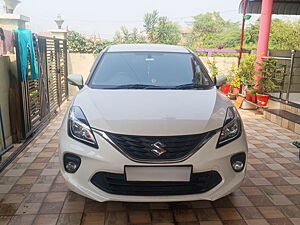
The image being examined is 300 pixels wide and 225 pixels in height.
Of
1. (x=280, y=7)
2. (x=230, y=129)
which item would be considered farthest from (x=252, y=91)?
(x=230, y=129)

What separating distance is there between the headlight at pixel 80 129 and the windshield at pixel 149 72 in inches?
23.0

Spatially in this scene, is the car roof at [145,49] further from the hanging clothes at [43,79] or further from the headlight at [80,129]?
the hanging clothes at [43,79]

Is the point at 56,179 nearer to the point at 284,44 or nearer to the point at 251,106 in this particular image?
the point at 251,106

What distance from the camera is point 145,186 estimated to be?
2.08 metres

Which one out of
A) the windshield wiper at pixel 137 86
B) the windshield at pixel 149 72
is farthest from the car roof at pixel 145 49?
the windshield wiper at pixel 137 86

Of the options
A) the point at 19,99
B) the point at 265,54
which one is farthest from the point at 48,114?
the point at 265,54

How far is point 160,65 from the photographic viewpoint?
317cm

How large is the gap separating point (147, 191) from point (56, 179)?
129 centimetres

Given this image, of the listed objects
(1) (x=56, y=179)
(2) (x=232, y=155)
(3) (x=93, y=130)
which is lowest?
(1) (x=56, y=179)

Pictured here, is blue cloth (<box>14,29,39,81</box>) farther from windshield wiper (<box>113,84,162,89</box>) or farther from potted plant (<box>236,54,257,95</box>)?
potted plant (<box>236,54,257,95</box>)

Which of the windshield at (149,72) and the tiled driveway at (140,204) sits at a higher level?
the windshield at (149,72)

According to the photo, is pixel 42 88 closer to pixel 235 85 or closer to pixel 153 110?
pixel 153 110

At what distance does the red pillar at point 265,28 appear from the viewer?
6.64 meters

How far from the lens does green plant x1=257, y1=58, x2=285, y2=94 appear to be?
6258 mm
